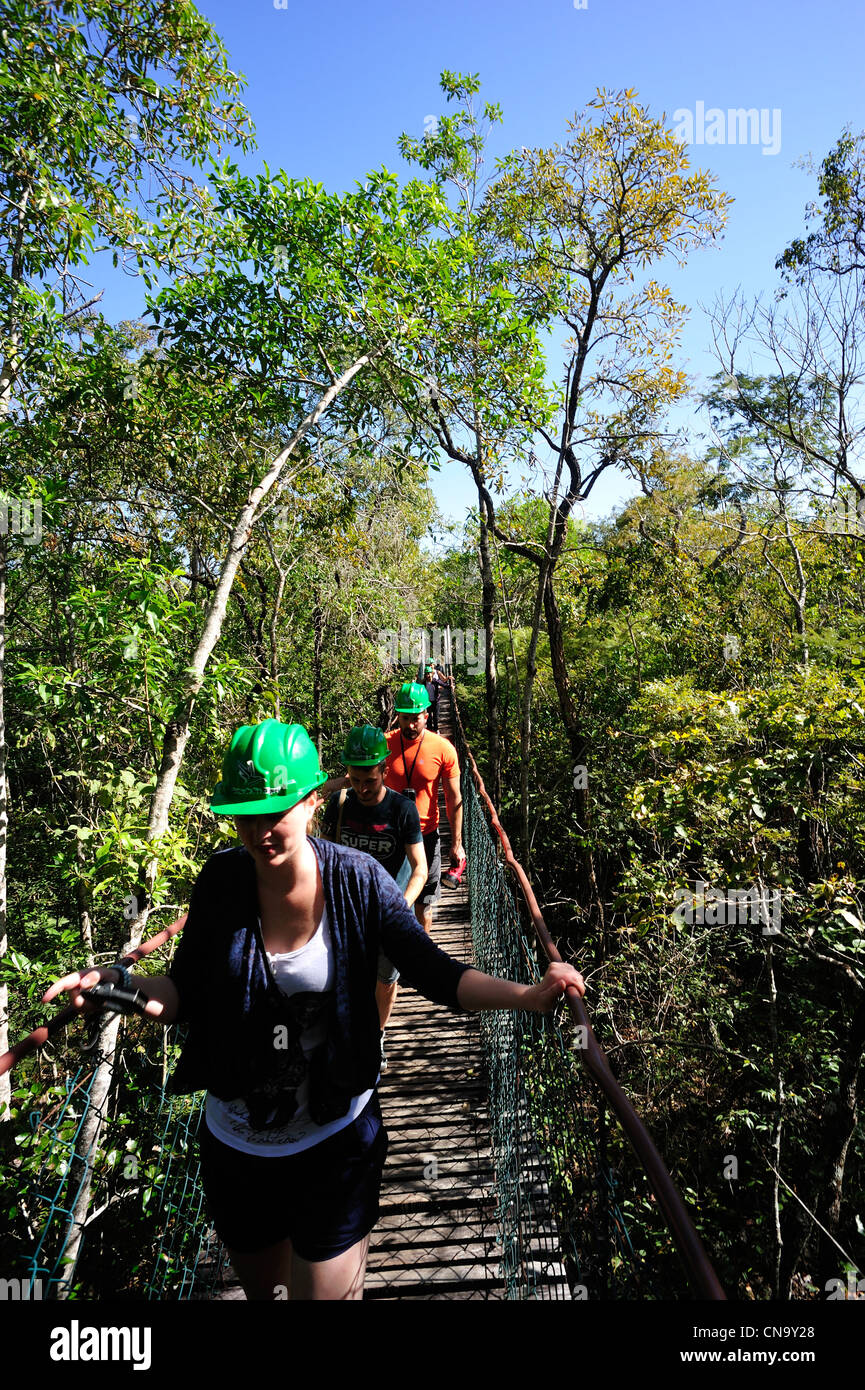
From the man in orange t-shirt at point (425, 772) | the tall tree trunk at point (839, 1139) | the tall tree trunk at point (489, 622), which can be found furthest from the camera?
the tall tree trunk at point (489, 622)

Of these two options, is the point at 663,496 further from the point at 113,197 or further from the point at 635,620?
the point at 113,197

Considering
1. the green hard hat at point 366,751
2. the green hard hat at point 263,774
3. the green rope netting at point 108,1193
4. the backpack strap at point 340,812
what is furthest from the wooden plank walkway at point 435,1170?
the green hard hat at point 263,774

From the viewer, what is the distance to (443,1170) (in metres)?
3.12

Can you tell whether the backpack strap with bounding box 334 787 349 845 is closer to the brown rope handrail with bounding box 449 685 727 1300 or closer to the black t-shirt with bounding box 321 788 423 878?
the black t-shirt with bounding box 321 788 423 878

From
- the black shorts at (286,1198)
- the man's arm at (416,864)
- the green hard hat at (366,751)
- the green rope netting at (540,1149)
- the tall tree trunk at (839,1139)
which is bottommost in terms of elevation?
the tall tree trunk at (839,1139)

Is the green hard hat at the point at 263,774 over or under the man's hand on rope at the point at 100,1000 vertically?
over

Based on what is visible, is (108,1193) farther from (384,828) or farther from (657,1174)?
(657,1174)

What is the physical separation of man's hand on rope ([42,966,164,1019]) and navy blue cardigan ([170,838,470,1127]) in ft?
0.29

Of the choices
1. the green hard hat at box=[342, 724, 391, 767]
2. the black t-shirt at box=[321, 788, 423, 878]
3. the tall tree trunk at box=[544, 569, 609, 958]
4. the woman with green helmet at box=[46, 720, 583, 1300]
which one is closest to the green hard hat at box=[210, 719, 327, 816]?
the woman with green helmet at box=[46, 720, 583, 1300]

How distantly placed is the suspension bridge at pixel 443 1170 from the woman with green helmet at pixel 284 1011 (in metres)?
0.40

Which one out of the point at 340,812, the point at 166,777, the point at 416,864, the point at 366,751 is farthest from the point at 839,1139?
the point at 166,777

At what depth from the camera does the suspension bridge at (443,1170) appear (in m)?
1.74

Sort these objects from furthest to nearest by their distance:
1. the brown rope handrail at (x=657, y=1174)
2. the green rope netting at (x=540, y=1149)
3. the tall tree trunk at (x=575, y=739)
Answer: the tall tree trunk at (x=575, y=739)
the green rope netting at (x=540, y=1149)
the brown rope handrail at (x=657, y=1174)

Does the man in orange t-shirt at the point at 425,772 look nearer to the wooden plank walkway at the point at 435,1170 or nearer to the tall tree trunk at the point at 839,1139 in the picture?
the wooden plank walkway at the point at 435,1170
